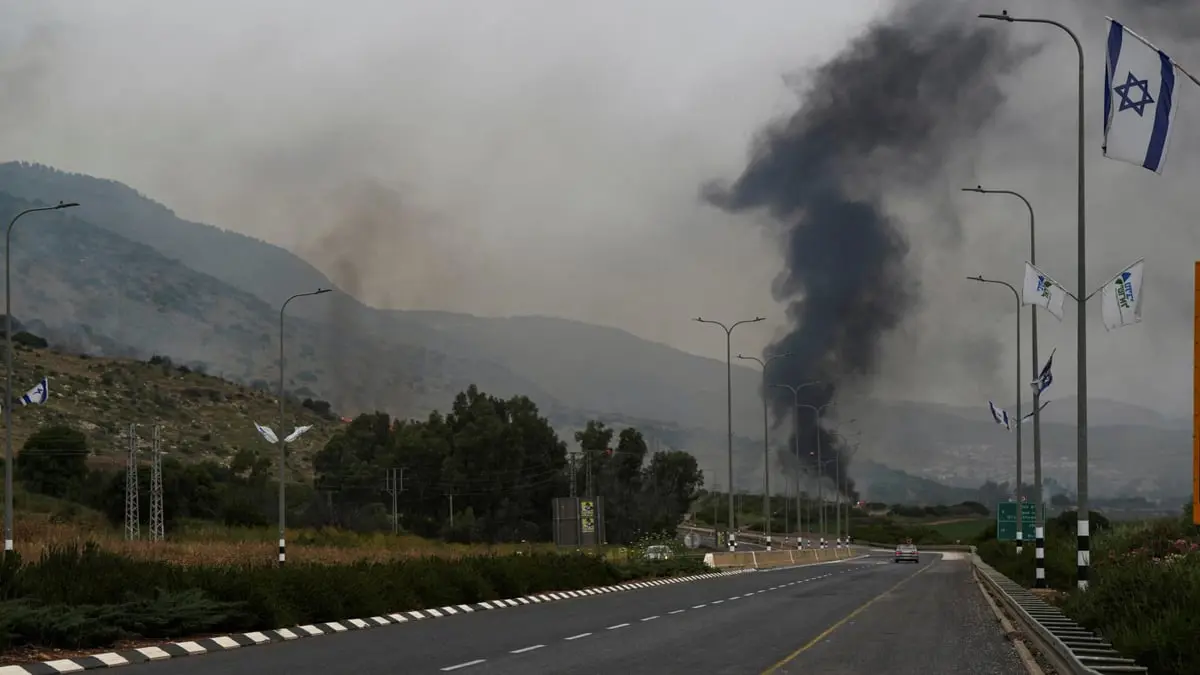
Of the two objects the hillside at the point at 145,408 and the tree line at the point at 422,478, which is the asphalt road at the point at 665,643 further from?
the hillside at the point at 145,408

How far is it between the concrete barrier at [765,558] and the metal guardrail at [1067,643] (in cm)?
4321

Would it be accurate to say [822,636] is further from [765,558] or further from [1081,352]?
[765,558]

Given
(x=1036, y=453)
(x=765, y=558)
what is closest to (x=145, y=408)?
(x=765, y=558)

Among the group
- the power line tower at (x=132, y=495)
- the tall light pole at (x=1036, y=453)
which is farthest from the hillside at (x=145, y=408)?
the tall light pole at (x=1036, y=453)

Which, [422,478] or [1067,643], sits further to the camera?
[422,478]

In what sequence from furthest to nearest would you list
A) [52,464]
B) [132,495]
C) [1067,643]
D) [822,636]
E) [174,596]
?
[52,464]
[132,495]
[822,636]
[174,596]
[1067,643]

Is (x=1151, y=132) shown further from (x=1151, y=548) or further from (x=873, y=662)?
(x=1151, y=548)

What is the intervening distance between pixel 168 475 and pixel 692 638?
253ft

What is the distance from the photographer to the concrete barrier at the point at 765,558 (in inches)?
2877

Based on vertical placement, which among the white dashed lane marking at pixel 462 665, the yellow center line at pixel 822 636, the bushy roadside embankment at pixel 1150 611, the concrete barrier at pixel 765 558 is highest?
the bushy roadside embankment at pixel 1150 611

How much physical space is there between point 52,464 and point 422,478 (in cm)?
3940

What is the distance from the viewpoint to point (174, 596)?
81.0ft

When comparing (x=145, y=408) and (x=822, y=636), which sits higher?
(x=145, y=408)

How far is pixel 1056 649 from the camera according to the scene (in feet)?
60.8
